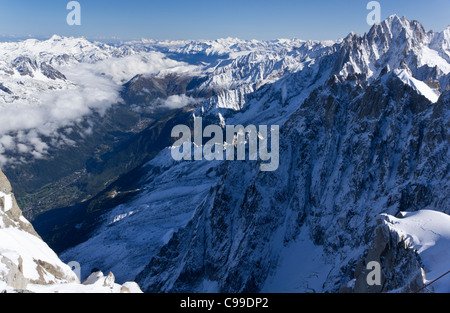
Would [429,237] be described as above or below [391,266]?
above

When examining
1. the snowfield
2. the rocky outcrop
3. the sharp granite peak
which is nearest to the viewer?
→ the snowfield

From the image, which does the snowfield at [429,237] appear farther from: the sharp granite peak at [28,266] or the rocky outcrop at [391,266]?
the sharp granite peak at [28,266]

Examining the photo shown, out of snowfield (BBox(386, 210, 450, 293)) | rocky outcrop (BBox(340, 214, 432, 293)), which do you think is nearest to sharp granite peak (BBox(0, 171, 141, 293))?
rocky outcrop (BBox(340, 214, 432, 293))

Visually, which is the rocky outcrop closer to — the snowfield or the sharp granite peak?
the snowfield

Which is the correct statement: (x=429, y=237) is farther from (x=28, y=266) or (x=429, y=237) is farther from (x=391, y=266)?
(x=28, y=266)

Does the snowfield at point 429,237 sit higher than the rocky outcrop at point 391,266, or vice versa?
the snowfield at point 429,237

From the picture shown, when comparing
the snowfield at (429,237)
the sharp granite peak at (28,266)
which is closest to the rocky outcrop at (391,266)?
the snowfield at (429,237)

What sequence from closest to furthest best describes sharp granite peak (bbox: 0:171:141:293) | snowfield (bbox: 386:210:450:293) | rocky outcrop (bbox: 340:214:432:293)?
1. snowfield (bbox: 386:210:450:293)
2. rocky outcrop (bbox: 340:214:432:293)
3. sharp granite peak (bbox: 0:171:141:293)

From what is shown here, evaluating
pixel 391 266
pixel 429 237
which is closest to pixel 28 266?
pixel 391 266
